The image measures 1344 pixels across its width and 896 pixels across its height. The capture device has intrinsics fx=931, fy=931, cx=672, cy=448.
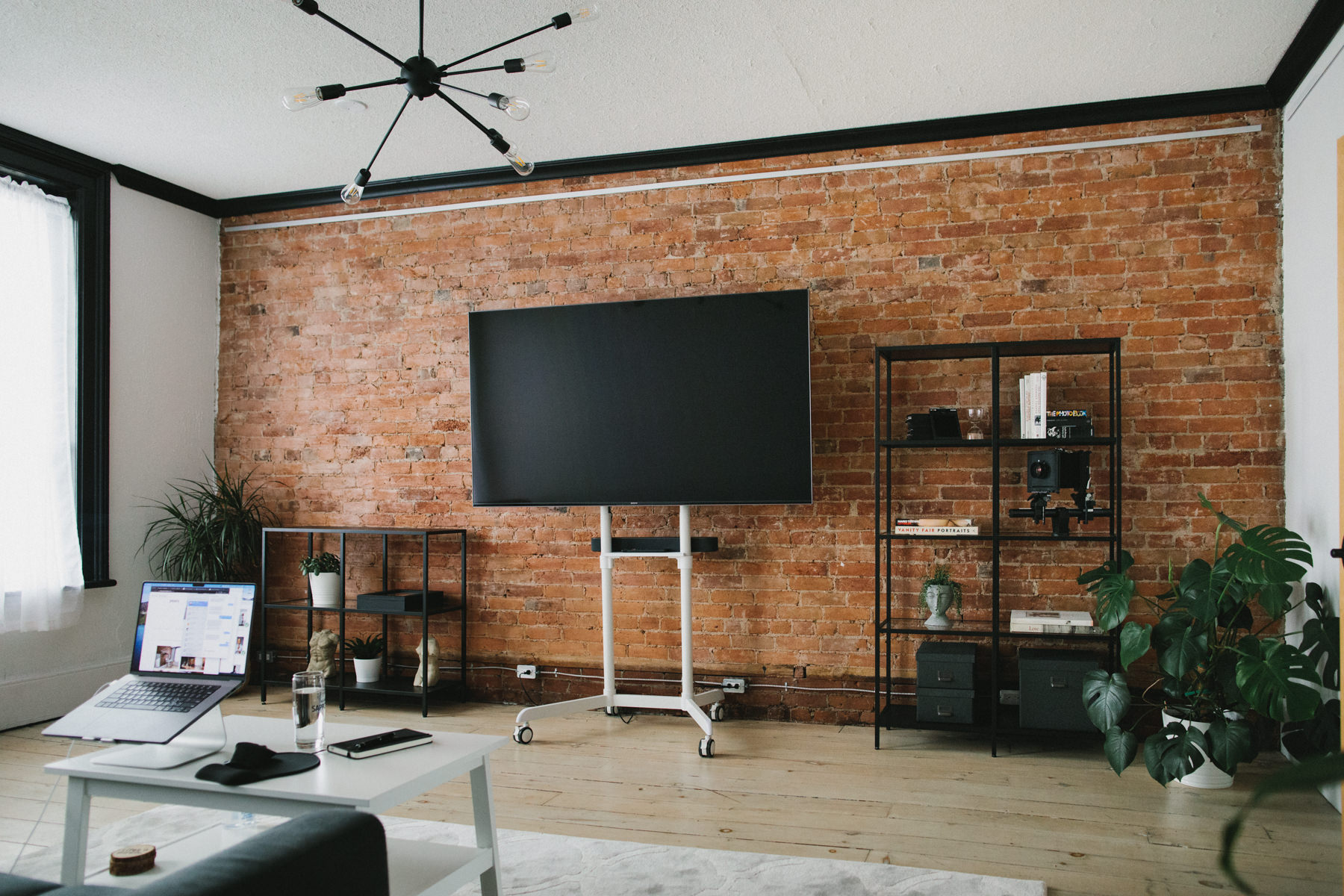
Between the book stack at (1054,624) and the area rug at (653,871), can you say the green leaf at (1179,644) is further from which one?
the area rug at (653,871)

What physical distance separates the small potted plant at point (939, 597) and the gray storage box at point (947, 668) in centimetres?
12

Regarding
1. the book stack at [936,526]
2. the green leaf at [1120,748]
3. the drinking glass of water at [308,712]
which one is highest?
the book stack at [936,526]

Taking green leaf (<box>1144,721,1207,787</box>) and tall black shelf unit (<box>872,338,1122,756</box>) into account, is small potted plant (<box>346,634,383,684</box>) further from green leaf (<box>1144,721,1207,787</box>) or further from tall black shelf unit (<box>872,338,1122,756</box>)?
green leaf (<box>1144,721,1207,787</box>)


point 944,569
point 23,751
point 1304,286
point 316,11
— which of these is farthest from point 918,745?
point 23,751

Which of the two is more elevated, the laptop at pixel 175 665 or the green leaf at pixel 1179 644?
the laptop at pixel 175 665

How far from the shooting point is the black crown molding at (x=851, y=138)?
12.3 feet

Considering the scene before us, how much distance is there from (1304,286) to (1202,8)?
3.85ft

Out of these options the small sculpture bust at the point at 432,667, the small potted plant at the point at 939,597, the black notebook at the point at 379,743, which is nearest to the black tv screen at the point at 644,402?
the small potted plant at the point at 939,597

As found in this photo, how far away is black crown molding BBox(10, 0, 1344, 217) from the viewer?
374 centimetres

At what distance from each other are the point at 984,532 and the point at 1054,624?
1.88 ft

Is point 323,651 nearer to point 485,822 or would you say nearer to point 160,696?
point 160,696

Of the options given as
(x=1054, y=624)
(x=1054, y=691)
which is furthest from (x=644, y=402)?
(x=1054, y=691)

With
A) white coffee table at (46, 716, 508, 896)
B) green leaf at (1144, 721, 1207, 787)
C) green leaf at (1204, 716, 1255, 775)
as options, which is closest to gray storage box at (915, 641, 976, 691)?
green leaf at (1144, 721, 1207, 787)

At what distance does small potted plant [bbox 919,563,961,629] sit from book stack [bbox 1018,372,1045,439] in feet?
2.40
